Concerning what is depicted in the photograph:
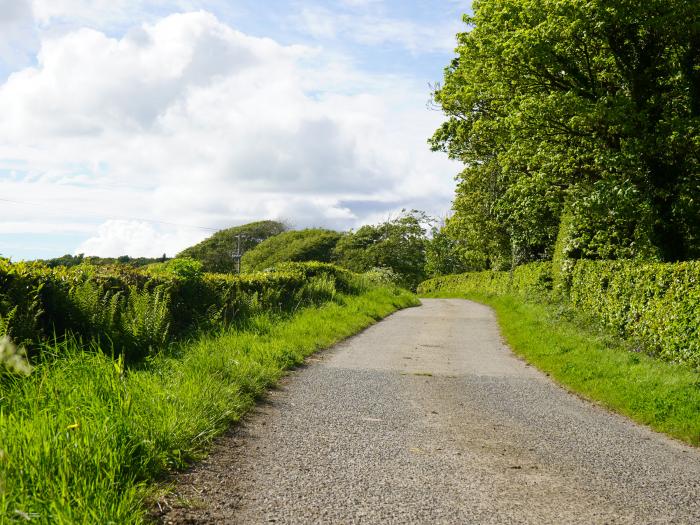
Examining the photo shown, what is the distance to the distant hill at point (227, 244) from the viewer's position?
311 feet

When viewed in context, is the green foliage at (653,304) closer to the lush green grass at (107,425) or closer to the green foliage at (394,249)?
the lush green grass at (107,425)

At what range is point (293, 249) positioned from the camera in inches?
3346

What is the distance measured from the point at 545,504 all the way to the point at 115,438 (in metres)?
3.54

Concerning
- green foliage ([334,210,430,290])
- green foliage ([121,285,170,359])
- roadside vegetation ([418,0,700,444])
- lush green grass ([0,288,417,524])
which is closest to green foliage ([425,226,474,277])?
green foliage ([334,210,430,290])

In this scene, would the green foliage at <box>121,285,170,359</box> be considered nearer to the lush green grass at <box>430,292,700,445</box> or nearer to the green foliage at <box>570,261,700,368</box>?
the lush green grass at <box>430,292,700,445</box>

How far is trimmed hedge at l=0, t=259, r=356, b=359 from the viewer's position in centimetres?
761

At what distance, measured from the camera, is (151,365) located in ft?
26.8

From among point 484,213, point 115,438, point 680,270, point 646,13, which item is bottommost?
point 115,438

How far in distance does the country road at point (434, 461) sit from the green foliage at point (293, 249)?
227ft

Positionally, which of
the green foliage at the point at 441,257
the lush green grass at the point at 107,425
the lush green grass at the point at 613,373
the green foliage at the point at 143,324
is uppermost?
the green foliage at the point at 441,257

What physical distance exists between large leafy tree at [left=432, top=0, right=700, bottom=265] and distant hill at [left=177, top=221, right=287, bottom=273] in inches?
2953

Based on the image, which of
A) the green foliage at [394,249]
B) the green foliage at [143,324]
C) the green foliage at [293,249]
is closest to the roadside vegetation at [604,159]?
the green foliage at [143,324]

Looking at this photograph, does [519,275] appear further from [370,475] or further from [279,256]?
[279,256]

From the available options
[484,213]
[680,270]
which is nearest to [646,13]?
[680,270]
